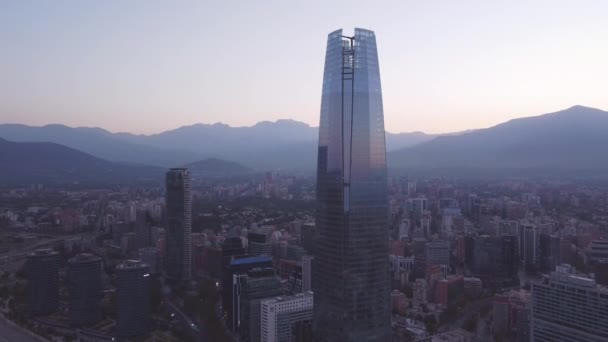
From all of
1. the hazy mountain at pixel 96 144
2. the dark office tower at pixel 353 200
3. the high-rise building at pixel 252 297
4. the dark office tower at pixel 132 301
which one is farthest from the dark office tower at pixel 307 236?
the hazy mountain at pixel 96 144

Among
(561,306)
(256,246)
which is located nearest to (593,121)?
(256,246)

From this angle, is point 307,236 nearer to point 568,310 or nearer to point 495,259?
point 495,259

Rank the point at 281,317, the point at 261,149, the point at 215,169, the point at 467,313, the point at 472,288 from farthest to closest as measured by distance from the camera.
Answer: the point at 261,149, the point at 215,169, the point at 472,288, the point at 467,313, the point at 281,317

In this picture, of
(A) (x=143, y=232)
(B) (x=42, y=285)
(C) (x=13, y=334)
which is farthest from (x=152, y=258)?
(C) (x=13, y=334)

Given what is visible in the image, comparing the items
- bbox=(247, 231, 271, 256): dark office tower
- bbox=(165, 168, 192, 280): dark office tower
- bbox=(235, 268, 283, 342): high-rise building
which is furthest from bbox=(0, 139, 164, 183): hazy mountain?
bbox=(235, 268, 283, 342): high-rise building

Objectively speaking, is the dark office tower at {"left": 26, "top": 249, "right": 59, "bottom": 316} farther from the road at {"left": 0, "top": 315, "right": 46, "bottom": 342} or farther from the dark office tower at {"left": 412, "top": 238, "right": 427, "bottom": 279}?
the dark office tower at {"left": 412, "top": 238, "right": 427, "bottom": 279}
